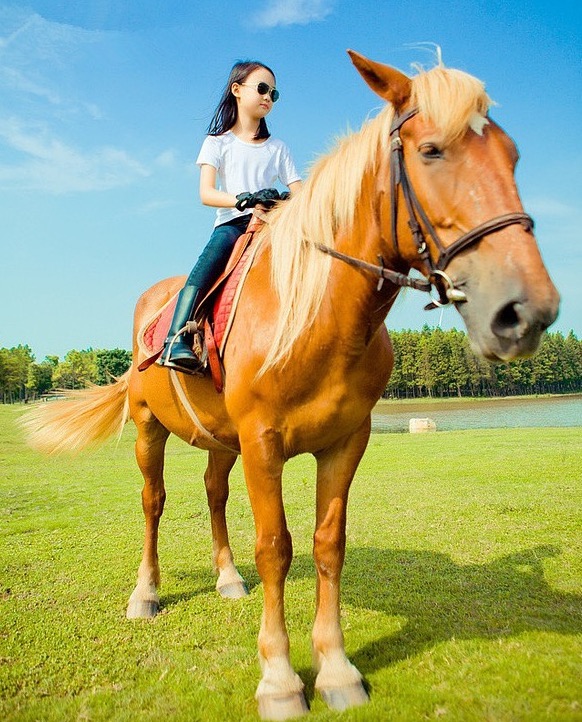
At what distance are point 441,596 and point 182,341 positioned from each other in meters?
3.34

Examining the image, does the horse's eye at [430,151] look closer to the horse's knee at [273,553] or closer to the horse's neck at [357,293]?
the horse's neck at [357,293]

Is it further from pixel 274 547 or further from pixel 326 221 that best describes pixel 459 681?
pixel 326 221

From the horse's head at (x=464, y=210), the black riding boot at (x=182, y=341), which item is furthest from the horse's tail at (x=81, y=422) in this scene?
the horse's head at (x=464, y=210)

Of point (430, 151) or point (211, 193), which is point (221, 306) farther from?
point (430, 151)

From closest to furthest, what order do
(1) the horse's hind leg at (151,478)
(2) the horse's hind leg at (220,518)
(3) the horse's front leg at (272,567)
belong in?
(3) the horse's front leg at (272,567) → (1) the horse's hind leg at (151,478) → (2) the horse's hind leg at (220,518)

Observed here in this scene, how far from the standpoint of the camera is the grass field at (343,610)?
3.18 metres

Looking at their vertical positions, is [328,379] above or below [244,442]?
above

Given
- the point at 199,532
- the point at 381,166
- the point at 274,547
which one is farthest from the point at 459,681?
the point at 199,532

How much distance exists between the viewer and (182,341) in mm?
3596

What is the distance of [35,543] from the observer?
7.14 meters

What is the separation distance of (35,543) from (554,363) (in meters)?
92.6

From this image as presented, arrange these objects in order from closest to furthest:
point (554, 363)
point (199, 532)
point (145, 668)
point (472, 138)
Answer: point (472, 138) < point (145, 668) < point (199, 532) < point (554, 363)

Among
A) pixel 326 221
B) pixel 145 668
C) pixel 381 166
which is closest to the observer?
pixel 381 166

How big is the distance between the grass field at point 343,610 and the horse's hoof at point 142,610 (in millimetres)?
96
